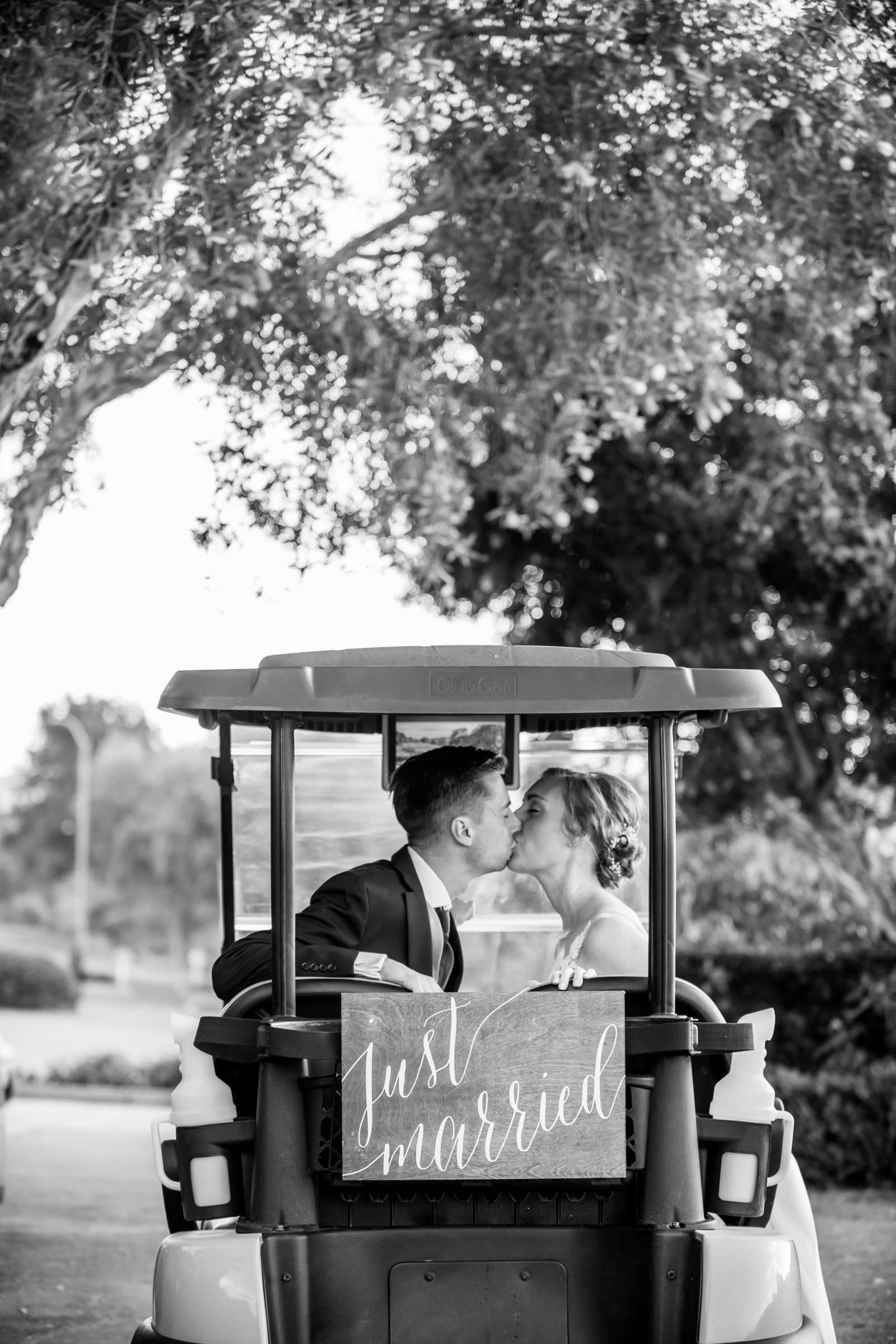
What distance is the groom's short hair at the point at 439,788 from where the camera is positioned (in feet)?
14.4

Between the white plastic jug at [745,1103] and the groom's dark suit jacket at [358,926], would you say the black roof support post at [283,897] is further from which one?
the white plastic jug at [745,1103]

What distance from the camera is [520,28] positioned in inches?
270

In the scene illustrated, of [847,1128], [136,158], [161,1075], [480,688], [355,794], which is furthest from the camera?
[161,1075]

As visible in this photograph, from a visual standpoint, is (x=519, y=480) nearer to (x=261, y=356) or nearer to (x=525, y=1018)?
(x=261, y=356)

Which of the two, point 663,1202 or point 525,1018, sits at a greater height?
point 525,1018

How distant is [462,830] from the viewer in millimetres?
4387

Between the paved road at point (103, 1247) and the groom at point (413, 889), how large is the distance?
9.44 feet

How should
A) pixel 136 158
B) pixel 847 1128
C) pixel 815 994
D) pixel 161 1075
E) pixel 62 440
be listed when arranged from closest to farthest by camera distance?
pixel 136 158
pixel 62 440
pixel 847 1128
pixel 815 994
pixel 161 1075

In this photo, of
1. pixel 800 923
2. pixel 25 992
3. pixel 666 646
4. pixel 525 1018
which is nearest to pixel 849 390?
pixel 666 646

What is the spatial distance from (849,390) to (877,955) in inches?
169

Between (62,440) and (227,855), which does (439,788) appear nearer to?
(227,855)

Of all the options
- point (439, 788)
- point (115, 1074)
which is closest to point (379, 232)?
point (439, 788)

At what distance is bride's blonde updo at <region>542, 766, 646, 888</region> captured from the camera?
4410 mm

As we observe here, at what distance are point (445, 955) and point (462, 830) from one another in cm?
54
